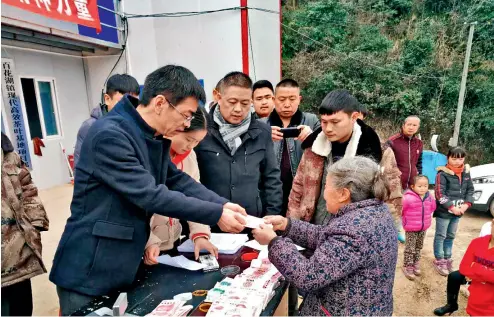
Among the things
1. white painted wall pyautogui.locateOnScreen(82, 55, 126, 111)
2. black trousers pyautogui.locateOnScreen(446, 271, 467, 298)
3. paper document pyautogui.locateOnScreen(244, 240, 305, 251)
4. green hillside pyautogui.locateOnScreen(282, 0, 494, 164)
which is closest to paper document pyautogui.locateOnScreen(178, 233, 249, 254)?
paper document pyautogui.locateOnScreen(244, 240, 305, 251)

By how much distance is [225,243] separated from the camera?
1.87 metres

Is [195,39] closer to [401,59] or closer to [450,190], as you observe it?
[450,190]

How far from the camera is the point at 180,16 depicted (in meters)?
6.44

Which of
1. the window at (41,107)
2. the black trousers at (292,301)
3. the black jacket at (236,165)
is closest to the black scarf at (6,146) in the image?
the black jacket at (236,165)

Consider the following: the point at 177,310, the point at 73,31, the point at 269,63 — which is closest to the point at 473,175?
the point at 269,63

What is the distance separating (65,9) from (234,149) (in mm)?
3830

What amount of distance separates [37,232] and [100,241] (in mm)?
1093

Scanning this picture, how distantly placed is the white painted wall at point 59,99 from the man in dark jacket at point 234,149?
508 cm

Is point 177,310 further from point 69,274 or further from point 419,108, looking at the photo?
point 419,108

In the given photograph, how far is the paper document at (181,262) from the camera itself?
1.59 metres

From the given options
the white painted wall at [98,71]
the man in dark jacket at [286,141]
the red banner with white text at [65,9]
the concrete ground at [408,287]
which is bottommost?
the concrete ground at [408,287]

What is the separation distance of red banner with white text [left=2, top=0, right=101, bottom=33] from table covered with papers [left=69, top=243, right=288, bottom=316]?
149 inches

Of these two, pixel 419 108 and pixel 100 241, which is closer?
pixel 100 241

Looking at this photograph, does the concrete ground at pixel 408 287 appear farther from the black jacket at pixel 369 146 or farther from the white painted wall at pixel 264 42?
the white painted wall at pixel 264 42
